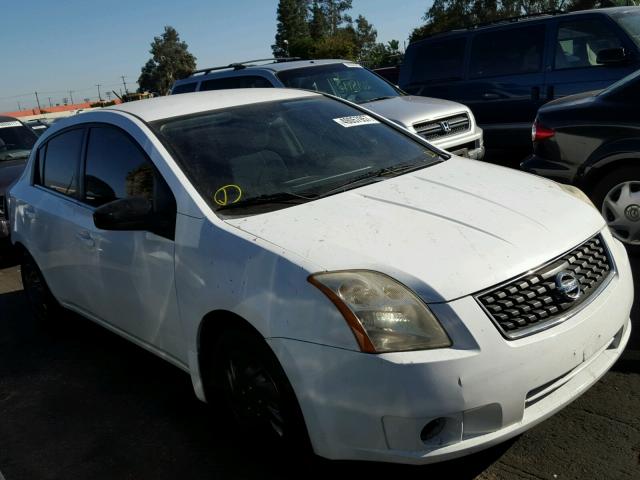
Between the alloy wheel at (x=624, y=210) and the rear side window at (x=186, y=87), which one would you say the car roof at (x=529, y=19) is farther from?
the alloy wheel at (x=624, y=210)

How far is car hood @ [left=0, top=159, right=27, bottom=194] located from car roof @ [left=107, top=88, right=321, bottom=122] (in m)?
4.46

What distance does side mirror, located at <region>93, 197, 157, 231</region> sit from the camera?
3.25m

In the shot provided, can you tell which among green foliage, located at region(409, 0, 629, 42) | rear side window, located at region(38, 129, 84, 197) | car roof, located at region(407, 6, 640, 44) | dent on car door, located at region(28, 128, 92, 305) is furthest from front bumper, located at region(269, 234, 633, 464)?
green foliage, located at region(409, 0, 629, 42)

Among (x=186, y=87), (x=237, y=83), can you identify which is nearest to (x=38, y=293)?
(x=237, y=83)

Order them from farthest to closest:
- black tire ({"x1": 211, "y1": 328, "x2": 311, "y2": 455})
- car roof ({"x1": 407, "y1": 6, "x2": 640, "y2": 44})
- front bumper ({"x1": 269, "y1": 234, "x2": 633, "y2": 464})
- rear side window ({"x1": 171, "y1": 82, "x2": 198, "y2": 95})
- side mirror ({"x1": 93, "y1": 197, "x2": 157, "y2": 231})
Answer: rear side window ({"x1": 171, "y1": 82, "x2": 198, "y2": 95})
car roof ({"x1": 407, "y1": 6, "x2": 640, "y2": 44})
side mirror ({"x1": 93, "y1": 197, "x2": 157, "y2": 231})
black tire ({"x1": 211, "y1": 328, "x2": 311, "y2": 455})
front bumper ({"x1": 269, "y1": 234, "x2": 633, "y2": 464})

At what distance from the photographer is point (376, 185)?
3.37 metres

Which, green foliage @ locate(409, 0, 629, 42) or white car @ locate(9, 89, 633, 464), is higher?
green foliage @ locate(409, 0, 629, 42)

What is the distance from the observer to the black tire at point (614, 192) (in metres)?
5.06

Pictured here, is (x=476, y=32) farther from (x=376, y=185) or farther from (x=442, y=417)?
(x=442, y=417)

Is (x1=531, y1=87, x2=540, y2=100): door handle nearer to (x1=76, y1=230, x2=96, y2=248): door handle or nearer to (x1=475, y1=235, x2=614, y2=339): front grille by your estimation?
(x1=475, y1=235, x2=614, y2=339): front grille

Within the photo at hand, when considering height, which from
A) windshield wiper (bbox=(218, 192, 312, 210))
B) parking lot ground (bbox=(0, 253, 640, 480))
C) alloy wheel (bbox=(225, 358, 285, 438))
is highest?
windshield wiper (bbox=(218, 192, 312, 210))

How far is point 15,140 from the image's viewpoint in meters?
9.43

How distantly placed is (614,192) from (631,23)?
3782 millimetres

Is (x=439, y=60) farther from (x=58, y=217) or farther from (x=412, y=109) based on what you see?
(x=58, y=217)
